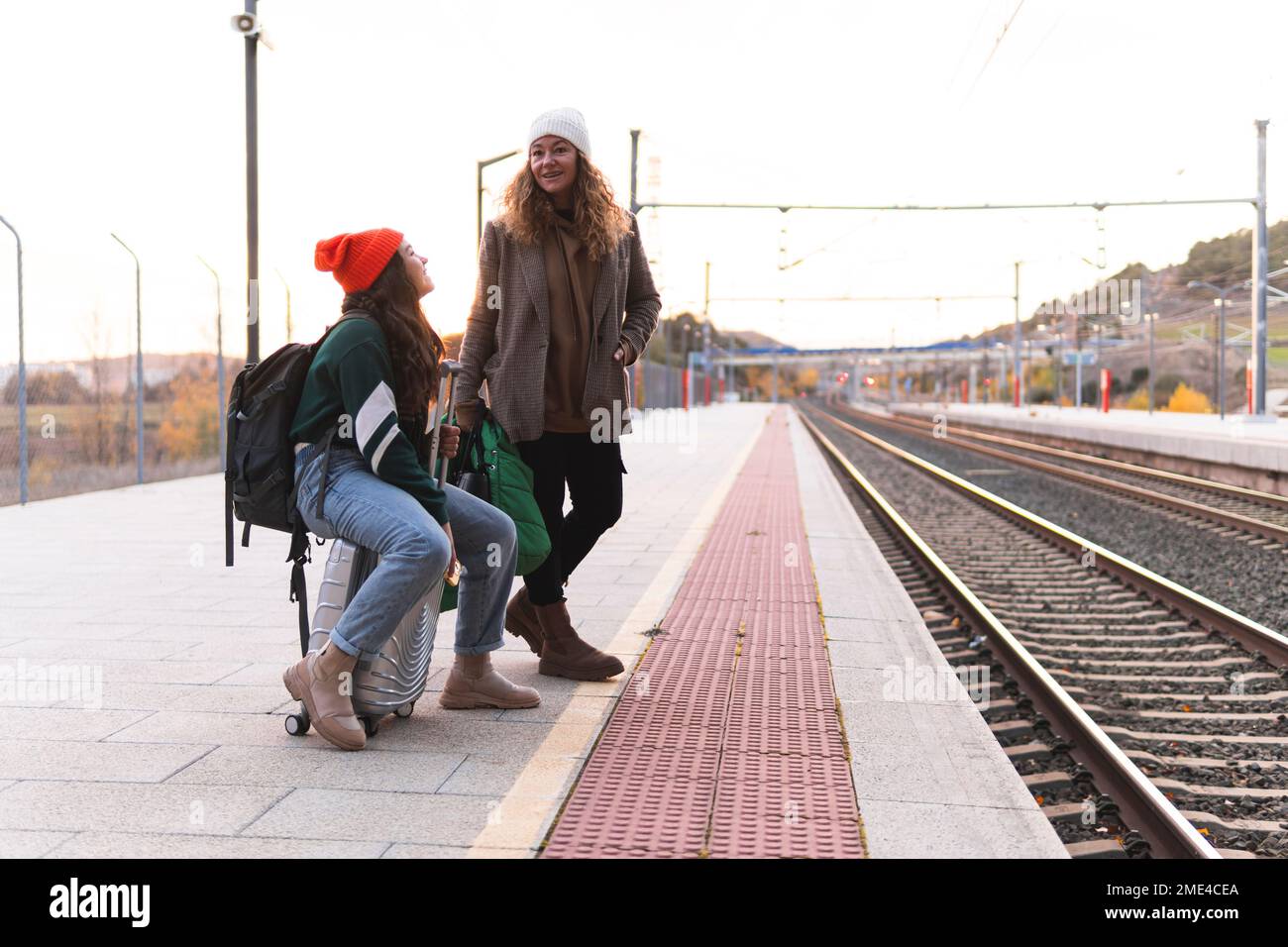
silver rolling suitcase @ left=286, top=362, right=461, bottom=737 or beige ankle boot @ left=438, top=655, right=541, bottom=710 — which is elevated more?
silver rolling suitcase @ left=286, top=362, right=461, bottom=737

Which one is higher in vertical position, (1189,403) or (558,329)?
(1189,403)

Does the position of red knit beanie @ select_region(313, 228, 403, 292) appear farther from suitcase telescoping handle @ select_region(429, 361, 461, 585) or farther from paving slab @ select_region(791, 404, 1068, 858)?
paving slab @ select_region(791, 404, 1068, 858)

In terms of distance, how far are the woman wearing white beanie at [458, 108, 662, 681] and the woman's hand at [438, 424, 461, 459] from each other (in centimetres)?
25

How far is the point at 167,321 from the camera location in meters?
15.3

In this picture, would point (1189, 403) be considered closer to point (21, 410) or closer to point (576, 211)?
point (21, 410)

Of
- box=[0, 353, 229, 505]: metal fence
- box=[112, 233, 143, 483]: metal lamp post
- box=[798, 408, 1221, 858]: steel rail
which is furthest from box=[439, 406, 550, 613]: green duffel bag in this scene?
box=[112, 233, 143, 483]: metal lamp post

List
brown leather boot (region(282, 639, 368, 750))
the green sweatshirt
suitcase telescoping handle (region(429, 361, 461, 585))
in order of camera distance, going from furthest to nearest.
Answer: suitcase telescoping handle (region(429, 361, 461, 585)) → brown leather boot (region(282, 639, 368, 750)) → the green sweatshirt

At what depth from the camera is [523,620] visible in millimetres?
5129

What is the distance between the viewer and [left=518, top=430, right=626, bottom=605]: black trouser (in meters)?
4.66

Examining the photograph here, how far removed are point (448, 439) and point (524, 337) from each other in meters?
0.51

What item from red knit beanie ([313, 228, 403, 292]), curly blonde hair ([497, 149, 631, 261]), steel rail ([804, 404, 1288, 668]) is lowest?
steel rail ([804, 404, 1288, 668])

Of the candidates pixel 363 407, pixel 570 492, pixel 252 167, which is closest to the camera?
pixel 363 407

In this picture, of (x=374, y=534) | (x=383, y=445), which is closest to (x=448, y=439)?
(x=383, y=445)
